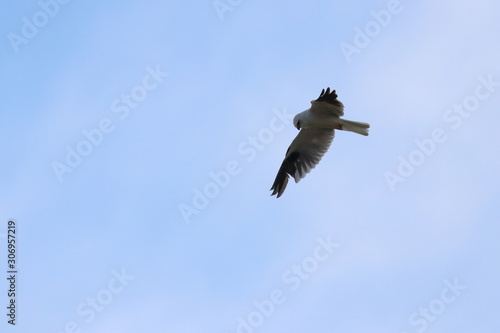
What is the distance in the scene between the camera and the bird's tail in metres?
11.9

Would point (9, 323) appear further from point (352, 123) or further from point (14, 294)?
point (352, 123)

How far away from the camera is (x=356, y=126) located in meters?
11.9

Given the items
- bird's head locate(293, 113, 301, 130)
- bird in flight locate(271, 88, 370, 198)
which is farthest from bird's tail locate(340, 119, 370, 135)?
bird's head locate(293, 113, 301, 130)

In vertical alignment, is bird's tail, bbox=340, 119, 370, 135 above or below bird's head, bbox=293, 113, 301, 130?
below

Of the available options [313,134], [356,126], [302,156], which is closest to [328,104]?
[356,126]

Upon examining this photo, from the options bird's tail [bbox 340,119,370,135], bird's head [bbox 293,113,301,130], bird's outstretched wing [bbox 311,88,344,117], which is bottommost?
bird's tail [bbox 340,119,370,135]

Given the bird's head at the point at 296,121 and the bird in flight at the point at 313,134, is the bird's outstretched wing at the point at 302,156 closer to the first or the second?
the bird in flight at the point at 313,134

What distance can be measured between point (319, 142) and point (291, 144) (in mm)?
548

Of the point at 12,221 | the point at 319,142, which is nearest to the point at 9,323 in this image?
the point at 12,221

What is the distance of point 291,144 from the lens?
13.1m

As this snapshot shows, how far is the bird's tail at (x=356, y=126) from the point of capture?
11875 mm

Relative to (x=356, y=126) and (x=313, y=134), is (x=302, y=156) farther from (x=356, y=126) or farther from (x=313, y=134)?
(x=356, y=126)

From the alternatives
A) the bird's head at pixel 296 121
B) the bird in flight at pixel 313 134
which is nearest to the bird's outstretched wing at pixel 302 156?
the bird in flight at pixel 313 134

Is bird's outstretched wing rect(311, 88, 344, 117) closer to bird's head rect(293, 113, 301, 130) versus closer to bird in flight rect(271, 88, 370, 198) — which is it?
bird in flight rect(271, 88, 370, 198)
